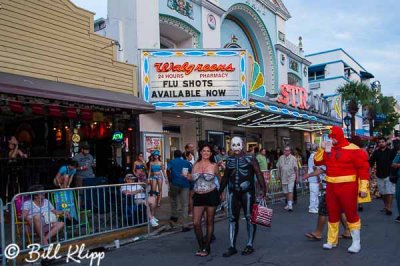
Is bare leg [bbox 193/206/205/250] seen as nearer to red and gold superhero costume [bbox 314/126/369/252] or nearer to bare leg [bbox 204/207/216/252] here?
bare leg [bbox 204/207/216/252]

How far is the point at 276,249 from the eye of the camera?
22.9 ft

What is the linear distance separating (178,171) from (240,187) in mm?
3169

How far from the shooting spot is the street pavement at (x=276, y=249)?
20.4 ft

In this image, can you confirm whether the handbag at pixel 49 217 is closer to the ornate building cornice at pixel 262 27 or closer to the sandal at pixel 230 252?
the sandal at pixel 230 252

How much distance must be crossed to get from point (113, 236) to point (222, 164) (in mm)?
4391

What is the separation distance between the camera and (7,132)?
12.0m

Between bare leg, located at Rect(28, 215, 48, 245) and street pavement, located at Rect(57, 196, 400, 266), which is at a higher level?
bare leg, located at Rect(28, 215, 48, 245)

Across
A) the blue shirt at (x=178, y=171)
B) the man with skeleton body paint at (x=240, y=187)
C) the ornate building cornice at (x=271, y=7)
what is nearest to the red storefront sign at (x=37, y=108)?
the blue shirt at (x=178, y=171)

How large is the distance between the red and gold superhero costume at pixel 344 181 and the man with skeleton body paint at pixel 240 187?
1058 millimetres

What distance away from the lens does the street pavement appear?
6.23m

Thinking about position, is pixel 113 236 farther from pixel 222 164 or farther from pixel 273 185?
pixel 273 185

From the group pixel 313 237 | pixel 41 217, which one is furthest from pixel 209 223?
pixel 41 217

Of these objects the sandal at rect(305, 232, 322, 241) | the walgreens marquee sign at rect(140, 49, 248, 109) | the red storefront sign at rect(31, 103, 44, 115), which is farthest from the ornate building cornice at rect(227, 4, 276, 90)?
the sandal at rect(305, 232, 322, 241)

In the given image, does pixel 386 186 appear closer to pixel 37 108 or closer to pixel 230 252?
pixel 230 252
